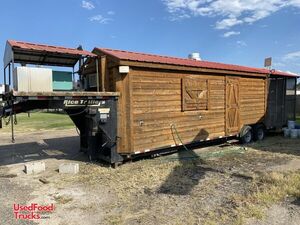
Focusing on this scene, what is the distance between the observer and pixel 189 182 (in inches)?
276

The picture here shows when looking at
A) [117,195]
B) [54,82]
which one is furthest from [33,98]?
[117,195]

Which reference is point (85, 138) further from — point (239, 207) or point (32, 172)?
point (239, 207)

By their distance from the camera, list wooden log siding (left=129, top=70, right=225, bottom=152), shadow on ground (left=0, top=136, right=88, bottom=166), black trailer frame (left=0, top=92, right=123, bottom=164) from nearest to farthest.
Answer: black trailer frame (left=0, top=92, right=123, bottom=164)
wooden log siding (left=129, top=70, right=225, bottom=152)
shadow on ground (left=0, top=136, right=88, bottom=166)

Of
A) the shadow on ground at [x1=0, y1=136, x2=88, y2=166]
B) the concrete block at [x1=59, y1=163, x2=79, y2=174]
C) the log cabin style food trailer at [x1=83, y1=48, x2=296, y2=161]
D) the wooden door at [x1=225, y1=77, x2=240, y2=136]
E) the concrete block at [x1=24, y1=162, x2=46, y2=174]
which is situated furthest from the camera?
the wooden door at [x1=225, y1=77, x2=240, y2=136]

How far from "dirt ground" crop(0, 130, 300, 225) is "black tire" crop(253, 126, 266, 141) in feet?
9.32

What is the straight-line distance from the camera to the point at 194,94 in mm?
10508

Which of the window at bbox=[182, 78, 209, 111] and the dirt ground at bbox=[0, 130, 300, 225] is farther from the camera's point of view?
the window at bbox=[182, 78, 209, 111]

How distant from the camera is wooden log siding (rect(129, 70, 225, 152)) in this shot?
893cm

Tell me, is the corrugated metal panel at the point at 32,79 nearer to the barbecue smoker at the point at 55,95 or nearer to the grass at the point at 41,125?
the barbecue smoker at the point at 55,95

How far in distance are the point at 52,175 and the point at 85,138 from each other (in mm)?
2670

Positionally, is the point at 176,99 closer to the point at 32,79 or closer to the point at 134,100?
the point at 134,100

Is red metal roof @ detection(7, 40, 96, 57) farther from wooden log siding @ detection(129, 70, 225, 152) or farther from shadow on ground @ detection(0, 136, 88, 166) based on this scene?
shadow on ground @ detection(0, 136, 88, 166)

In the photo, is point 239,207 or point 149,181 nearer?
point 239,207

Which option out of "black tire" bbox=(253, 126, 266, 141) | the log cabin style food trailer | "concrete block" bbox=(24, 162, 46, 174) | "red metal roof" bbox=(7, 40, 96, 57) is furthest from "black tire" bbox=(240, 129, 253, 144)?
"concrete block" bbox=(24, 162, 46, 174)
